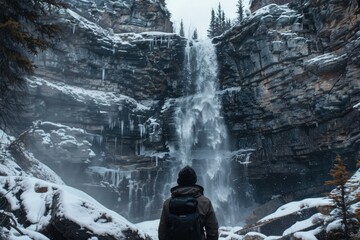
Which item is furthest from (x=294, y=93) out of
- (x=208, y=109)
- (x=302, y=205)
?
(x=302, y=205)

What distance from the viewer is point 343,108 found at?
25.7 m

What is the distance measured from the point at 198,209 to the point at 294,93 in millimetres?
27033

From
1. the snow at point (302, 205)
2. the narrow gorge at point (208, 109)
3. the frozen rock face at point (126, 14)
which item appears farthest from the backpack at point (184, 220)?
the frozen rock face at point (126, 14)

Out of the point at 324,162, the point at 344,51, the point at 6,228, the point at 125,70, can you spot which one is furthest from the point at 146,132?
the point at 6,228

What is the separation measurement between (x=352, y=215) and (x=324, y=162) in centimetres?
1857

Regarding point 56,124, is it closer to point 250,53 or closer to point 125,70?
point 125,70

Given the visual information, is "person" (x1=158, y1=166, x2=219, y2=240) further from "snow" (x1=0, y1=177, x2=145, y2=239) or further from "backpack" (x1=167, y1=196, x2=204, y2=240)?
"snow" (x1=0, y1=177, x2=145, y2=239)

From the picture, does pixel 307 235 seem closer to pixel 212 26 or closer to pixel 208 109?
Result: pixel 208 109

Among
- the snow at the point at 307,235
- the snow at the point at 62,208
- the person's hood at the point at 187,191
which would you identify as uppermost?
the person's hood at the point at 187,191

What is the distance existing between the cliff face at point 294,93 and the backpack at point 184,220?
23857 millimetres

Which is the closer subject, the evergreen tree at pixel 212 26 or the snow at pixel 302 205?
the snow at pixel 302 205

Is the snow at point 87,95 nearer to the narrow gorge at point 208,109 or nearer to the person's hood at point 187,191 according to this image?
the narrow gorge at point 208,109

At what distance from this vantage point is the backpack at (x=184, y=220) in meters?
3.74

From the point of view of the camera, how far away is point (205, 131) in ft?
114
